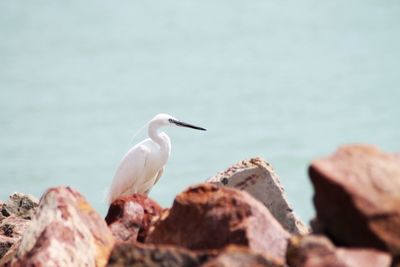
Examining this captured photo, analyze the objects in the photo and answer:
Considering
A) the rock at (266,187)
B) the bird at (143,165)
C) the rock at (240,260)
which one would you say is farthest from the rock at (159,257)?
the bird at (143,165)

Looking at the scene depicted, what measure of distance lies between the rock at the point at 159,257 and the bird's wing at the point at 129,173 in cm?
797

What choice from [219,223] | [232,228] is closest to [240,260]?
[232,228]

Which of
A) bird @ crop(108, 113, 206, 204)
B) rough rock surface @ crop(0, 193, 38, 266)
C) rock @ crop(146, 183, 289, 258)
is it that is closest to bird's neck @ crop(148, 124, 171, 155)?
bird @ crop(108, 113, 206, 204)

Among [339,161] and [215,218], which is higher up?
[339,161]

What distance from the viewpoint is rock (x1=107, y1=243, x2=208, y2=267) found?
909 cm

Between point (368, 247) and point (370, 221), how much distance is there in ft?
0.72

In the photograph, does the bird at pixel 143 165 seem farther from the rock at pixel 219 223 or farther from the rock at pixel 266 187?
the rock at pixel 219 223

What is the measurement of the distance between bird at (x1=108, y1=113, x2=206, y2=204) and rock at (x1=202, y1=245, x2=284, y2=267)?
850 centimetres

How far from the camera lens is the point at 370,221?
8.68m

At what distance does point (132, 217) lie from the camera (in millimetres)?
11672

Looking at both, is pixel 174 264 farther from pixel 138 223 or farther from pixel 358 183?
pixel 138 223

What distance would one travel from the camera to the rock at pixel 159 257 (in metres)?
9.09

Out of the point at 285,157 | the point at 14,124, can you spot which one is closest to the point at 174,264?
the point at 285,157

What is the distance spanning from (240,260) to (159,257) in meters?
0.73
